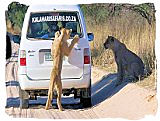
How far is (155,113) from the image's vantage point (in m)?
10.0

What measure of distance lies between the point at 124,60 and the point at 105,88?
0.82m

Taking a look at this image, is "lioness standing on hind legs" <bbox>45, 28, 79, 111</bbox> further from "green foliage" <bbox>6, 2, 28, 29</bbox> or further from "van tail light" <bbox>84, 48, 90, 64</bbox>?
"green foliage" <bbox>6, 2, 28, 29</bbox>

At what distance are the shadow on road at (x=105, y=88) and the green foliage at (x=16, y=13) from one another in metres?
1.87

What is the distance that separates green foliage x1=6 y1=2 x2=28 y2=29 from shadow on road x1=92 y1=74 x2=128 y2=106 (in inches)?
73.5

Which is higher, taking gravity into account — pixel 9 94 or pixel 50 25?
pixel 50 25

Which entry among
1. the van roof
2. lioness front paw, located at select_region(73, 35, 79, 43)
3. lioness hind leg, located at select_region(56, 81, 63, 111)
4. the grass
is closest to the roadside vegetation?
the grass

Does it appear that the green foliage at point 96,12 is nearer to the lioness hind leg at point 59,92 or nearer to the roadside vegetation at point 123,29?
the roadside vegetation at point 123,29

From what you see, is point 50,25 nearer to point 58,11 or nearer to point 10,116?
point 58,11

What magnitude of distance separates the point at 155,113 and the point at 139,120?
0.35 meters

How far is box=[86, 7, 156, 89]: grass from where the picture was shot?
12203 mm

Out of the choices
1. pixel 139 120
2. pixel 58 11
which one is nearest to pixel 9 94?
pixel 58 11

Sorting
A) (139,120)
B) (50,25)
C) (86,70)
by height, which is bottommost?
(139,120)

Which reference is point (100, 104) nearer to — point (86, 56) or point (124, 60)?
point (86, 56)

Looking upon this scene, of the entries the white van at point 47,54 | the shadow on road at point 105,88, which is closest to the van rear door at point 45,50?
the white van at point 47,54
